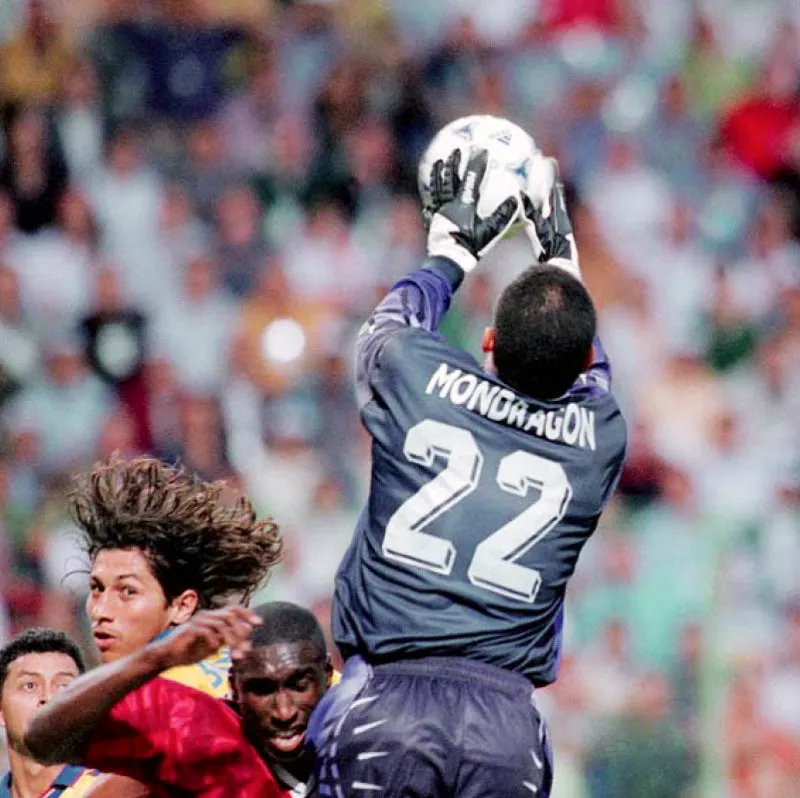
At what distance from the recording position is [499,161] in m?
→ 5.35

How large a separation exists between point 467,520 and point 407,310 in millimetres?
569

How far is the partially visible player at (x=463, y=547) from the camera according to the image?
4719 mm

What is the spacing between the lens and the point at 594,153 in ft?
43.8

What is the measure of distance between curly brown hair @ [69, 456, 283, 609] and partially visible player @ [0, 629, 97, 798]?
2.10ft

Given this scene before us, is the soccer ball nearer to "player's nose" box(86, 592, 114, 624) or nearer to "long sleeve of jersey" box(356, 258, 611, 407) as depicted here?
"long sleeve of jersey" box(356, 258, 611, 407)

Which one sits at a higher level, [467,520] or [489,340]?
[489,340]

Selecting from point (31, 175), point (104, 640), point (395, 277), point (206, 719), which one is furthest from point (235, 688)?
point (31, 175)

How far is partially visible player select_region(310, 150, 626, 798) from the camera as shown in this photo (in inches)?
186

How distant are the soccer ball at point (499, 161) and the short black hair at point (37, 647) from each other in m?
1.85

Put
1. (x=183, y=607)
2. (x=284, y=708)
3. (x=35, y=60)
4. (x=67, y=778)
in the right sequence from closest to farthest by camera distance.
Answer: (x=284, y=708) < (x=183, y=607) < (x=67, y=778) < (x=35, y=60)

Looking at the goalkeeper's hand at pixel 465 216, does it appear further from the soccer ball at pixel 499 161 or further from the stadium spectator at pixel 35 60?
the stadium spectator at pixel 35 60

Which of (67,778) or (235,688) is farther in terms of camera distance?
(67,778)

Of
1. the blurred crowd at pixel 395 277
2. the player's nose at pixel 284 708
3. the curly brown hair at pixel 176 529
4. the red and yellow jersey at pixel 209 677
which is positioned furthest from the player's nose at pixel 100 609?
the blurred crowd at pixel 395 277

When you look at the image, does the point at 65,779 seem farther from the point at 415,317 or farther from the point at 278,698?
the point at 415,317
